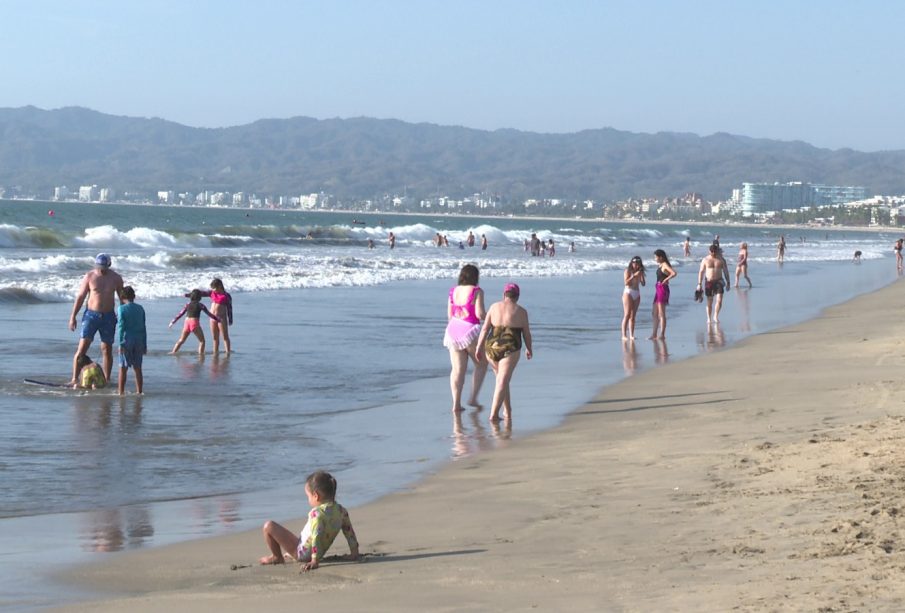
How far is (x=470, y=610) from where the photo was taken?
5391 millimetres

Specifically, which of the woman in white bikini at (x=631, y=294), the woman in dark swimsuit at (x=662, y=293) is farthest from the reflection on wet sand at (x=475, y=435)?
the woman in dark swimsuit at (x=662, y=293)

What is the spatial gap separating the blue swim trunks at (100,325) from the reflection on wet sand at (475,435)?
14.2 feet

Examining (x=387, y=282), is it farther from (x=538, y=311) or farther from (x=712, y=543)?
(x=712, y=543)

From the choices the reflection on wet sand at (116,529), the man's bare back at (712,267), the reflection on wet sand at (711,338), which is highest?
the man's bare back at (712,267)

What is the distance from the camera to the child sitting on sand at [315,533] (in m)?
6.43

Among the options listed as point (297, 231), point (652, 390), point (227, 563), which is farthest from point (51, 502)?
point (297, 231)

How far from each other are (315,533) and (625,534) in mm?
1597

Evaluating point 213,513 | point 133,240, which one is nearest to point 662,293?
point 213,513

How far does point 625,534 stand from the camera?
6758mm

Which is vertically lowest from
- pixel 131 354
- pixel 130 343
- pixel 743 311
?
pixel 743 311

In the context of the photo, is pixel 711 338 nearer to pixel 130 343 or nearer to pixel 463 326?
pixel 463 326

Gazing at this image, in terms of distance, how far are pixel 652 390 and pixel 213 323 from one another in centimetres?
648

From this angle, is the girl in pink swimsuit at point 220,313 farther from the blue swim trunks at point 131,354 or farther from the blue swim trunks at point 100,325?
the blue swim trunks at point 131,354

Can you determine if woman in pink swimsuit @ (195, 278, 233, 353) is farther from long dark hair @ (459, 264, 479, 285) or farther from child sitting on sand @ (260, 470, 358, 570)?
child sitting on sand @ (260, 470, 358, 570)
